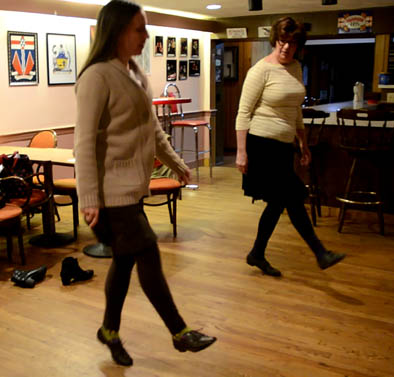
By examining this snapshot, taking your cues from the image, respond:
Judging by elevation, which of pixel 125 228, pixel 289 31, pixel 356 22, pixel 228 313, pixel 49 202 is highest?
pixel 356 22

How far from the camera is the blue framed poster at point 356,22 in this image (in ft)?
21.2

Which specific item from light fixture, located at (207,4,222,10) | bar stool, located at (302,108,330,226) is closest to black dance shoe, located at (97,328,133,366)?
bar stool, located at (302,108,330,226)

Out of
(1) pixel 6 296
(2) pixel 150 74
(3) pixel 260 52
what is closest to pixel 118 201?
(1) pixel 6 296

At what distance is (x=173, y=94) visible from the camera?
23.1 ft

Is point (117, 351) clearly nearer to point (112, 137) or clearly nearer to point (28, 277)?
point (112, 137)

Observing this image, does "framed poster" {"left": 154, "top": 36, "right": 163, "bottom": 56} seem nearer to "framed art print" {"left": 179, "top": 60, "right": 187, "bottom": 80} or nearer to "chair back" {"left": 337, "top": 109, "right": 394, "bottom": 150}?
"framed art print" {"left": 179, "top": 60, "right": 187, "bottom": 80}

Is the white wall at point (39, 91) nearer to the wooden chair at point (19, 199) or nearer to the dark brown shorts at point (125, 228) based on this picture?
the wooden chair at point (19, 199)

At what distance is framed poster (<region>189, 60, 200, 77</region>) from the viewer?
7473mm

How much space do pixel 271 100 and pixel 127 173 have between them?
1.42m

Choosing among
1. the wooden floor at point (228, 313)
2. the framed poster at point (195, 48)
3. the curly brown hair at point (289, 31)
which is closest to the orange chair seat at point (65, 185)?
the wooden floor at point (228, 313)

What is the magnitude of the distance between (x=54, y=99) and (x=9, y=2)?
1.06m

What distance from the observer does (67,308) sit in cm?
300

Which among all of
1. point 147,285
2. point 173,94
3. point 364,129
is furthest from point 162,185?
point 173,94

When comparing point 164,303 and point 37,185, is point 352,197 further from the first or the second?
point 164,303
